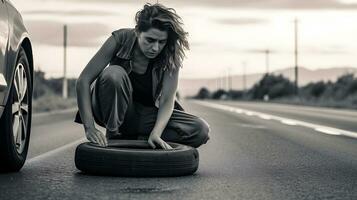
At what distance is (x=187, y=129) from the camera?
6812mm

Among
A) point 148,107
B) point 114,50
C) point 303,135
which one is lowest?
point 303,135

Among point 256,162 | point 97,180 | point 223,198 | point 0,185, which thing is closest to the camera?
point 223,198

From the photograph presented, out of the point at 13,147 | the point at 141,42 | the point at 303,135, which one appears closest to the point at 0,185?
the point at 13,147

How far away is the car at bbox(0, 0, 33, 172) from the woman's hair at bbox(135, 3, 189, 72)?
1.05m

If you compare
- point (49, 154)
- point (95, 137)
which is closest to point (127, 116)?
point (95, 137)

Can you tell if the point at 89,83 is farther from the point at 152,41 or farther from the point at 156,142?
the point at 156,142

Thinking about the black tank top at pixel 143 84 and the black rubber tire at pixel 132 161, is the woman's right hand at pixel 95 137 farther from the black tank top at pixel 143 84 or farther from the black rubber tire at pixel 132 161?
the black tank top at pixel 143 84

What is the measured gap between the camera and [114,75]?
20.6ft

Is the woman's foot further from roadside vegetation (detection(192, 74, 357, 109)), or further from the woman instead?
roadside vegetation (detection(192, 74, 357, 109))

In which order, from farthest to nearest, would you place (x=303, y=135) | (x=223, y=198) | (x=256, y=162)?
(x=303, y=135)
(x=256, y=162)
(x=223, y=198)

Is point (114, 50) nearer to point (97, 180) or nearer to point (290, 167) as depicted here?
point (97, 180)

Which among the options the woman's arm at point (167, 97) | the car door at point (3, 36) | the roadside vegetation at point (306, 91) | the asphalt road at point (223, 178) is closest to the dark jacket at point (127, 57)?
the woman's arm at point (167, 97)

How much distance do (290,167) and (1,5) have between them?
3279 mm

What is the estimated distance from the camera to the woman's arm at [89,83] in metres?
6.09
